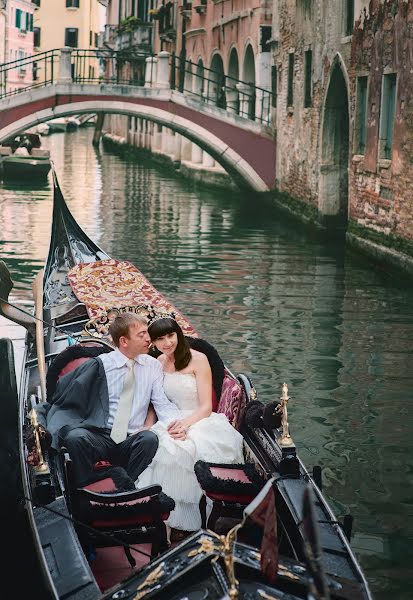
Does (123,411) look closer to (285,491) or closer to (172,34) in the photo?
(285,491)

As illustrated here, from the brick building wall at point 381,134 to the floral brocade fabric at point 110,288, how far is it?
306 cm

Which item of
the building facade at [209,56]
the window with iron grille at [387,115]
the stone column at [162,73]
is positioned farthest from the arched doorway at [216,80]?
the window with iron grille at [387,115]

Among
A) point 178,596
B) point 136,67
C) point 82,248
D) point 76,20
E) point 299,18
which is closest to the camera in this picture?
point 178,596

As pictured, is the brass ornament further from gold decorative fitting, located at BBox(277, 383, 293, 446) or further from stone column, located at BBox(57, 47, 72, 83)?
stone column, located at BBox(57, 47, 72, 83)

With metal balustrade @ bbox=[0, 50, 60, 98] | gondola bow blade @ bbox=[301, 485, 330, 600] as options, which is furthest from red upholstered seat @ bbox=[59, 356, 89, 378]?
metal balustrade @ bbox=[0, 50, 60, 98]

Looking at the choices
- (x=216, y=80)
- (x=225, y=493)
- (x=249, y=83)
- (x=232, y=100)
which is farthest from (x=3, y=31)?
(x=225, y=493)

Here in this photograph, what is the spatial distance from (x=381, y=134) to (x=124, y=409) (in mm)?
5800

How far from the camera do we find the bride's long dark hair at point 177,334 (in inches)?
125

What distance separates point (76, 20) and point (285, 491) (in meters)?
35.1

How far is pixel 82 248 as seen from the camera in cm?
590

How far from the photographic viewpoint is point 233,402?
328cm

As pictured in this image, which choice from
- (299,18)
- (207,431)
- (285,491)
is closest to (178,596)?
(285,491)

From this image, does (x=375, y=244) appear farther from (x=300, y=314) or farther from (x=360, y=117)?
(x=300, y=314)

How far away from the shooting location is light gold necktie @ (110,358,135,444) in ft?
10.0
